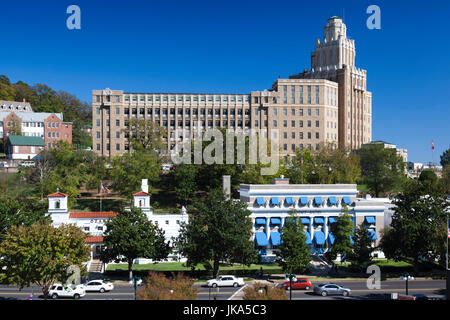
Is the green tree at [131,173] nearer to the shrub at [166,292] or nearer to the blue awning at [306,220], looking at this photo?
the blue awning at [306,220]

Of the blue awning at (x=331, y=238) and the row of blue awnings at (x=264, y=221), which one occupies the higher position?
the row of blue awnings at (x=264, y=221)

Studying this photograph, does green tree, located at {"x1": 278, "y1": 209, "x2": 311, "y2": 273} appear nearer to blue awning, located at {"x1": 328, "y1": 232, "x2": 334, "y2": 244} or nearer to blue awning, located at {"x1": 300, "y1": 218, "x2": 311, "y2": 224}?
blue awning, located at {"x1": 300, "y1": 218, "x2": 311, "y2": 224}

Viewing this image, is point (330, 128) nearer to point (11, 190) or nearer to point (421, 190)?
point (421, 190)

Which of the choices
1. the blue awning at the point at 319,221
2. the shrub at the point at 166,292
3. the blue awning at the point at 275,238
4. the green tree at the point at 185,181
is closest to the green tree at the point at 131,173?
the green tree at the point at 185,181

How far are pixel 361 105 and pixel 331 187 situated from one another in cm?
7613

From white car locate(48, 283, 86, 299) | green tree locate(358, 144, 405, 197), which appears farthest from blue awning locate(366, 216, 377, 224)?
white car locate(48, 283, 86, 299)

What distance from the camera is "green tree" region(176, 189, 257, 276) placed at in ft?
148

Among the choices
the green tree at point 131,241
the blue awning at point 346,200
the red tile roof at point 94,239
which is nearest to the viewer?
the green tree at point 131,241

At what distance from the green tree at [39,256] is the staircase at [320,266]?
25.8 metres

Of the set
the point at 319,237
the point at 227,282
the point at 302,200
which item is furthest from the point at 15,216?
Result: the point at 319,237

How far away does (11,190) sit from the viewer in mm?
68688

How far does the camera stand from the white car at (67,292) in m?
36.1
